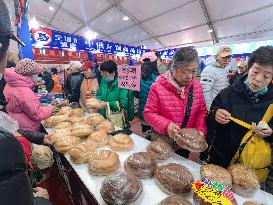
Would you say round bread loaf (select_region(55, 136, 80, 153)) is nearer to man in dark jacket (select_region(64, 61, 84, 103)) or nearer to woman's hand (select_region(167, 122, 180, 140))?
woman's hand (select_region(167, 122, 180, 140))

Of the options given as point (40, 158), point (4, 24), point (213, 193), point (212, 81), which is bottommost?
point (40, 158)

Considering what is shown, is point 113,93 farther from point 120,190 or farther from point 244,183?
point 244,183

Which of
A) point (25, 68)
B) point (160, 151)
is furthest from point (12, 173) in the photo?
point (25, 68)

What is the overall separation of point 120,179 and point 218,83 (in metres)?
2.83

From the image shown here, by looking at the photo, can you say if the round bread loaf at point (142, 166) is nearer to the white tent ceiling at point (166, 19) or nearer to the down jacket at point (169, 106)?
the down jacket at point (169, 106)

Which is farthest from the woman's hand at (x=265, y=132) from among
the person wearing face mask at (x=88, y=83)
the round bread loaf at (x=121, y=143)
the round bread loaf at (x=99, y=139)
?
the person wearing face mask at (x=88, y=83)

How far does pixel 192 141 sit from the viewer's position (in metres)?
1.62

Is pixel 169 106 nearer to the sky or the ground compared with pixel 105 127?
nearer to the sky

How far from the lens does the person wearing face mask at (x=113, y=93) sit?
3162mm

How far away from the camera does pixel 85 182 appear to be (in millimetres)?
1501

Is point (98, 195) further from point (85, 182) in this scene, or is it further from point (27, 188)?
point (27, 188)

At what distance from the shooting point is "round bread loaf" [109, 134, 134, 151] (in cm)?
196

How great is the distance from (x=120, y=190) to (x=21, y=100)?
184 cm

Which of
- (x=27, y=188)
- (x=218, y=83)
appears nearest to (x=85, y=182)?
(x=27, y=188)
